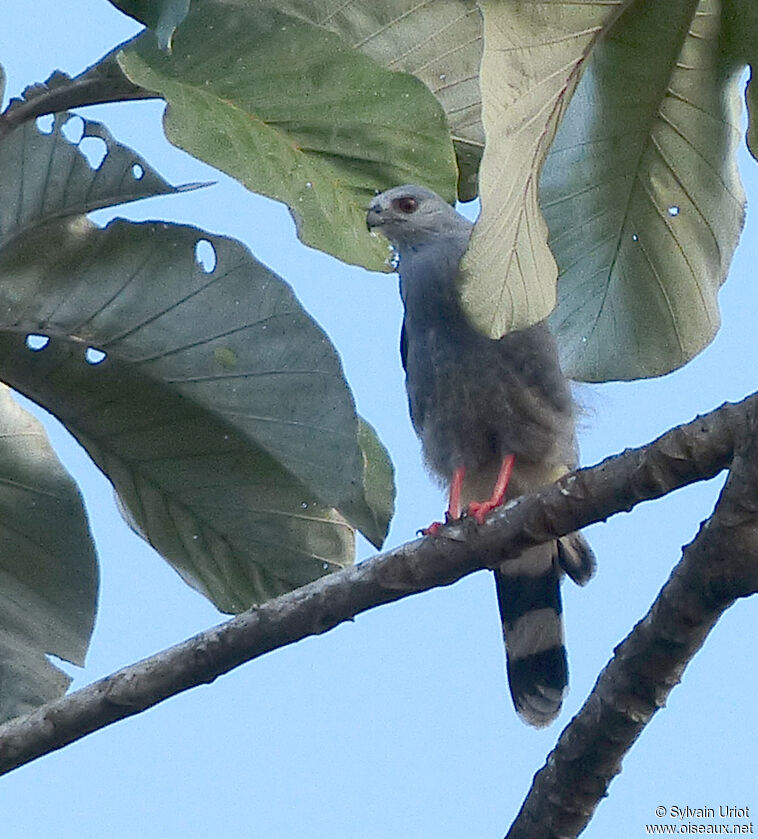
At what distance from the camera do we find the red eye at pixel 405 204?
4086 mm

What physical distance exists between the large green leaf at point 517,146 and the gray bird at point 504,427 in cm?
143

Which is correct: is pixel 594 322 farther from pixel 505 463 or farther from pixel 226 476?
pixel 505 463

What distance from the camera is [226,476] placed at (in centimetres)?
302

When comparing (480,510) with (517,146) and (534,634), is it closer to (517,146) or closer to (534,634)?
(534,634)

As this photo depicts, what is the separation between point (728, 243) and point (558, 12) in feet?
2.28

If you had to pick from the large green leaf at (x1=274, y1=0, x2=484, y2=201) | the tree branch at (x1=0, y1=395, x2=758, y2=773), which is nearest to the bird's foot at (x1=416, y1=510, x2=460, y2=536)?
the tree branch at (x1=0, y1=395, x2=758, y2=773)

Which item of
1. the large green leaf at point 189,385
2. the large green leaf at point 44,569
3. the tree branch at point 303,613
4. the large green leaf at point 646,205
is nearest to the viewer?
the tree branch at point 303,613

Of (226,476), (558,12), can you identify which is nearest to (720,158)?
(558,12)

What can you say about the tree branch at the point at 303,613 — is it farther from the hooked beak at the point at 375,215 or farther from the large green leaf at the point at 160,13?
the hooked beak at the point at 375,215

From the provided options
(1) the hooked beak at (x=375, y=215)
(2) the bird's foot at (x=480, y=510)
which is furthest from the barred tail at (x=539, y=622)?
(1) the hooked beak at (x=375, y=215)

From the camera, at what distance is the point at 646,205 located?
2586mm

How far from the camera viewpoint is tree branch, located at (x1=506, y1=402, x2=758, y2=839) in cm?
208

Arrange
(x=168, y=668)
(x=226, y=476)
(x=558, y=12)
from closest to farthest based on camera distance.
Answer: (x=558, y=12)
(x=168, y=668)
(x=226, y=476)

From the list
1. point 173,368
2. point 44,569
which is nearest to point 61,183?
point 173,368
